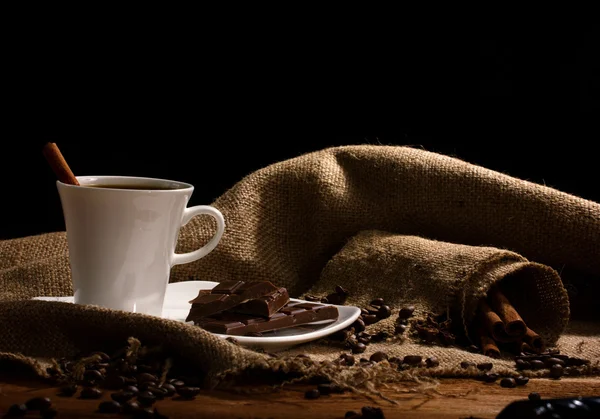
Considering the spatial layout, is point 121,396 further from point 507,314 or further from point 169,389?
point 507,314

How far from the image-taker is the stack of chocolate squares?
1824mm

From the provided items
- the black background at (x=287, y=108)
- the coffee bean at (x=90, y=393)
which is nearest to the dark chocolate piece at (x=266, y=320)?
the coffee bean at (x=90, y=393)

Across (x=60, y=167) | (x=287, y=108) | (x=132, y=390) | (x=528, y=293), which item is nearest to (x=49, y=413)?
(x=132, y=390)

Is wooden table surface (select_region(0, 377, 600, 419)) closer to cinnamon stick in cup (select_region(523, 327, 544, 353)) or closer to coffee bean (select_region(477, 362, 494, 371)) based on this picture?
coffee bean (select_region(477, 362, 494, 371))

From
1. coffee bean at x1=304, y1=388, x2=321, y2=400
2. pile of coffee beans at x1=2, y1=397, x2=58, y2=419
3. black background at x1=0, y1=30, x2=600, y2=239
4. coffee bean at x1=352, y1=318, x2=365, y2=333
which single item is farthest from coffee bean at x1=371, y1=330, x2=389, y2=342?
black background at x1=0, y1=30, x2=600, y2=239

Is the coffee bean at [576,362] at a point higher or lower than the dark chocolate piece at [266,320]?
lower

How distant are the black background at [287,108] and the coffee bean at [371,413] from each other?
1983mm

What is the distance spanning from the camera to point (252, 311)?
1.88 m

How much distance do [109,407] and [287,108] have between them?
2.17 meters

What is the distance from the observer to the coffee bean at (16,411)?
4.65 feet

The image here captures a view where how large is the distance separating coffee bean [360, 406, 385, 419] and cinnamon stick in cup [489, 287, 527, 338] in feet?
2.04

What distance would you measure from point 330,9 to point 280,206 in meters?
1.15

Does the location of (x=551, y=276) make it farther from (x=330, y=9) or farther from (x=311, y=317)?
(x=330, y=9)

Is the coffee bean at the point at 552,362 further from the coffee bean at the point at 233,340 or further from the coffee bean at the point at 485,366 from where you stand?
the coffee bean at the point at 233,340
